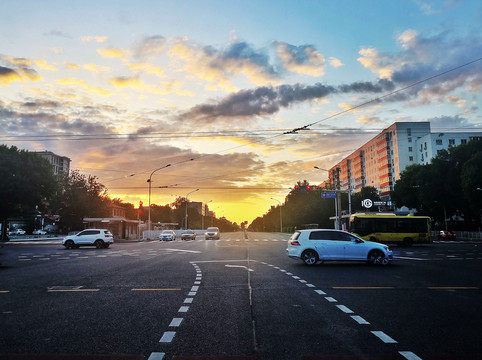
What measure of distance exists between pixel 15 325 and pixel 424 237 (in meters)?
37.8

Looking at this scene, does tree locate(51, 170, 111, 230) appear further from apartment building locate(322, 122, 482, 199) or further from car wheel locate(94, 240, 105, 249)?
apartment building locate(322, 122, 482, 199)

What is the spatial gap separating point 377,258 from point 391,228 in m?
21.0

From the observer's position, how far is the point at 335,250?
57.5ft

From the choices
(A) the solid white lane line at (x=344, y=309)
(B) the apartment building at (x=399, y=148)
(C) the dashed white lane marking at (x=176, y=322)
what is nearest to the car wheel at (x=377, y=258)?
(A) the solid white lane line at (x=344, y=309)

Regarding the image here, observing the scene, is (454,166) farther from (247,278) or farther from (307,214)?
(247,278)

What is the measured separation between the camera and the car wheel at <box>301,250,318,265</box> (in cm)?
1753

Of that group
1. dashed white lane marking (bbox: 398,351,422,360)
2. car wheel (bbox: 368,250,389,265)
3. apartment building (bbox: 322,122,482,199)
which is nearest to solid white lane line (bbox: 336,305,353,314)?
dashed white lane marking (bbox: 398,351,422,360)

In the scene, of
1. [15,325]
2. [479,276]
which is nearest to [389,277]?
[479,276]

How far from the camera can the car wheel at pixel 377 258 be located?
17578 mm

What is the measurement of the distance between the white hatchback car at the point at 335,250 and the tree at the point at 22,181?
39.0 metres

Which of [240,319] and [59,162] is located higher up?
[59,162]

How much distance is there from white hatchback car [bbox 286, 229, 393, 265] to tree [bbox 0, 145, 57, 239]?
3903cm

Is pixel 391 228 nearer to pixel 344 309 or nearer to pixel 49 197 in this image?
pixel 344 309

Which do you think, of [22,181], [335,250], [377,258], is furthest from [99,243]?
[377,258]
